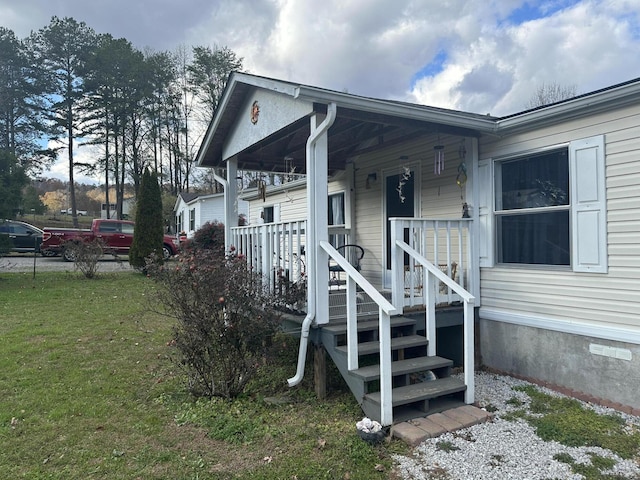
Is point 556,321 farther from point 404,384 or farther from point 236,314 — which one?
point 236,314

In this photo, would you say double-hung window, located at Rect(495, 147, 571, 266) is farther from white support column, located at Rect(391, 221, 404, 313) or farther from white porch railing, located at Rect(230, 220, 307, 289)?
white porch railing, located at Rect(230, 220, 307, 289)

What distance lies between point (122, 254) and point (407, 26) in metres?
14.2

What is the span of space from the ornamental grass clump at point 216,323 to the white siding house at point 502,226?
0.48m

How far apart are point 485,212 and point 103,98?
26.9 metres

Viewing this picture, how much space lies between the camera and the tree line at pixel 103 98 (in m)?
24.5

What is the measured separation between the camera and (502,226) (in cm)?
497

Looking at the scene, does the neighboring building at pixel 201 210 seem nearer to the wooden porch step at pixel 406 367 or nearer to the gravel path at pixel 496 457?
the wooden porch step at pixel 406 367

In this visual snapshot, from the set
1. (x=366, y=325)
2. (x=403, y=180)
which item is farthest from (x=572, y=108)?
(x=366, y=325)

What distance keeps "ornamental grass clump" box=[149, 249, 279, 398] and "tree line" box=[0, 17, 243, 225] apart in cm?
2226

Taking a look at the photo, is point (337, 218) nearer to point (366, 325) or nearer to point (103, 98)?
point (366, 325)

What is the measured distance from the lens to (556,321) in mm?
4398

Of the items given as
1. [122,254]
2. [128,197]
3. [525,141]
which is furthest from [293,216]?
[128,197]

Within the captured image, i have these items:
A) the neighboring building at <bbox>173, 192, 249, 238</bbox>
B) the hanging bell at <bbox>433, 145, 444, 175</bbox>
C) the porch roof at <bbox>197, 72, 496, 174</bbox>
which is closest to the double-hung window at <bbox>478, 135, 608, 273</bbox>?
the hanging bell at <bbox>433, 145, 444, 175</bbox>

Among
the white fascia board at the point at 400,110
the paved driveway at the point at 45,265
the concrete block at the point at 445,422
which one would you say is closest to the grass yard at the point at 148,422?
the concrete block at the point at 445,422
